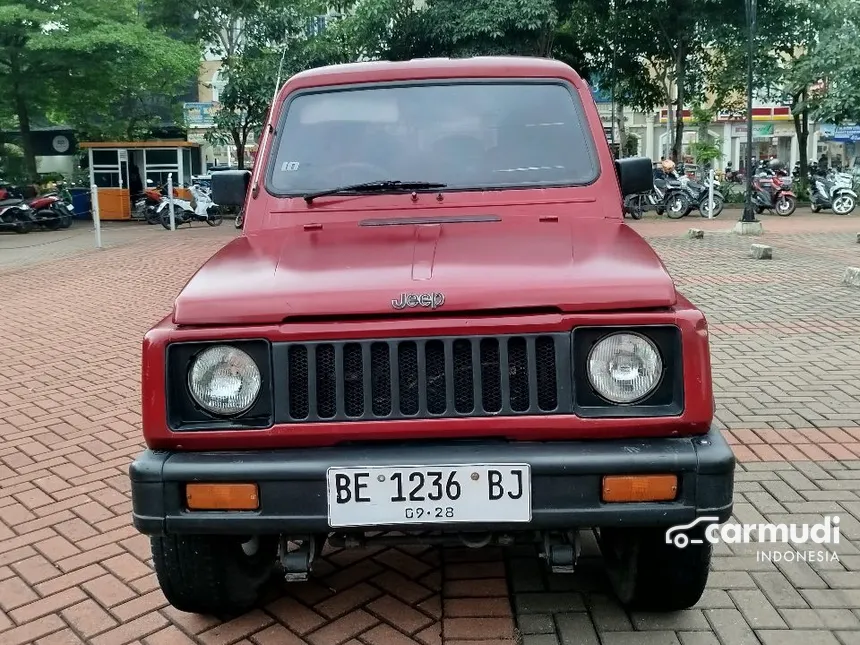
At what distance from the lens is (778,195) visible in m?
21.5

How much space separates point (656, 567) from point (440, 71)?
7.19 ft

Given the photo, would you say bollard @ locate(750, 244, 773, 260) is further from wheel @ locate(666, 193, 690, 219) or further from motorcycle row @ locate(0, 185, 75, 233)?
motorcycle row @ locate(0, 185, 75, 233)

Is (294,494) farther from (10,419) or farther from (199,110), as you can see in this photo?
(199,110)

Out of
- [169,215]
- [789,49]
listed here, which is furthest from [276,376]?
[789,49]

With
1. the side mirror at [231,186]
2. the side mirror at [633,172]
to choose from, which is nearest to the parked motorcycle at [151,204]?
the side mirror at [231,186]

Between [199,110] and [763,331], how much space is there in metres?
34.3

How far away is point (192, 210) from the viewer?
2262 centimetres

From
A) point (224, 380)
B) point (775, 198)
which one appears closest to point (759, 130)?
point (775, 198)

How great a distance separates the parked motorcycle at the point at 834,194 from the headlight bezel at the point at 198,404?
21902 mm

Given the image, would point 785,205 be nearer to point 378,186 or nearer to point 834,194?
point 834,194

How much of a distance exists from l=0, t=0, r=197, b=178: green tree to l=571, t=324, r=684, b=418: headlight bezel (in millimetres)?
22565

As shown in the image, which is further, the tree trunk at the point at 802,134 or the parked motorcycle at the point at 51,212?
the tree trunk at the point at 802,134

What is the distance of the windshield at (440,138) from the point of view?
3.49 meters

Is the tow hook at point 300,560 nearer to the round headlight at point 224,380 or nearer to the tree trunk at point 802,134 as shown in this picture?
the round headlight at point 224,380
